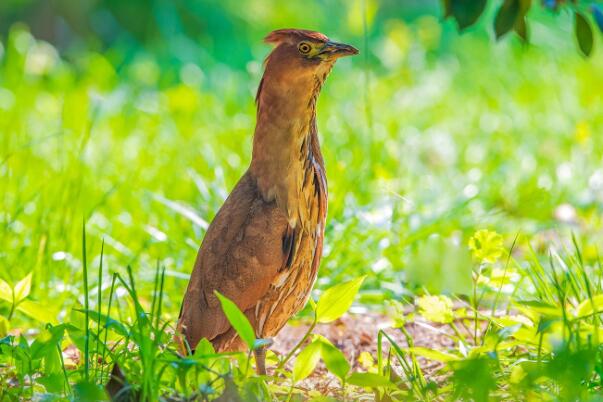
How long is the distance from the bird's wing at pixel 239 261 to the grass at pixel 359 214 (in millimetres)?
100

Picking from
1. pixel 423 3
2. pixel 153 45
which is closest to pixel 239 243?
pixel 153 45

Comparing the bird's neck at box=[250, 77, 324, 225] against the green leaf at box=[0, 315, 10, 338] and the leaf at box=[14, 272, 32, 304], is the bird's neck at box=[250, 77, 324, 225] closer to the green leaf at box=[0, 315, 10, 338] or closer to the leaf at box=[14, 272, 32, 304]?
the leaf at box=[14, 272, 32, 304]

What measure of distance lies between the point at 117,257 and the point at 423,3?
211 inches

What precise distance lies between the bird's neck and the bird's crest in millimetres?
103

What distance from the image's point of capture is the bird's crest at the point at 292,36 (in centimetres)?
235

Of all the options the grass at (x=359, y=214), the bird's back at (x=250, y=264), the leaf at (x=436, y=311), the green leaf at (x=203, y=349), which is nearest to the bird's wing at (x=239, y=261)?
the bird's back at (x=250, y=264)

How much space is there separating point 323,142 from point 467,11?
1.81 metres

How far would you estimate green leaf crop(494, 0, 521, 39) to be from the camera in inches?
97.6

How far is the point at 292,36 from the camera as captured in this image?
237 cm

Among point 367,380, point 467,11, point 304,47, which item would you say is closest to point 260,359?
point 367,380

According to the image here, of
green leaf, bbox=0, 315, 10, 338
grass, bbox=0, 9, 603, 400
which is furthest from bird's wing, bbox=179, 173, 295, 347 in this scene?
green leaf, bbox=0, 315, 10, 338

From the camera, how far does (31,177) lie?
418 centimetres

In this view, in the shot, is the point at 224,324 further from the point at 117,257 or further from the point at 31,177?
the point at 31,177

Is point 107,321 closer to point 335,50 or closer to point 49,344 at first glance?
point 49,344
